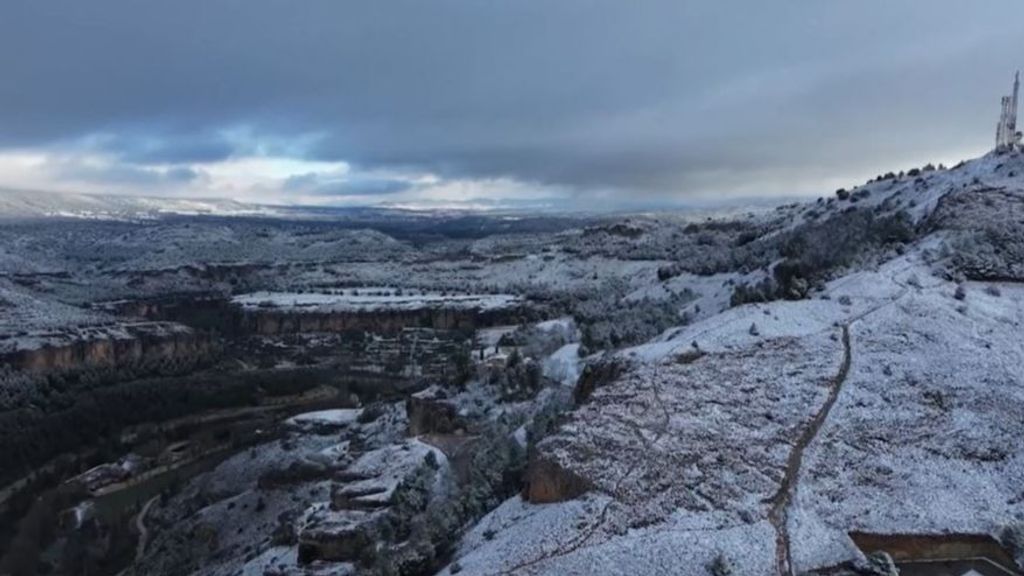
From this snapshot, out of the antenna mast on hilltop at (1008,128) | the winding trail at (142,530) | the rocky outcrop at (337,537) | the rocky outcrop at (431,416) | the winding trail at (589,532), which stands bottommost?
the winding trail at (142,530)

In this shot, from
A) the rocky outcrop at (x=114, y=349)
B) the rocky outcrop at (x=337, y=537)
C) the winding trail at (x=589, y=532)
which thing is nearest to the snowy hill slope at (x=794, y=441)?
the winding trail at (x=589, y=532)

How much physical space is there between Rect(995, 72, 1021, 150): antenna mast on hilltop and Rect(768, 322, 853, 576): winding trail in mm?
29302

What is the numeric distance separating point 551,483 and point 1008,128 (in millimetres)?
41307

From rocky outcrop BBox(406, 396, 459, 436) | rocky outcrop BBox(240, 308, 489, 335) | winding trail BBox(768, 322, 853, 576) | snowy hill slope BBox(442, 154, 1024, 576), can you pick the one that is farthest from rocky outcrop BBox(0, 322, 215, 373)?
winding trail BBox(768, 322, 853, 576)

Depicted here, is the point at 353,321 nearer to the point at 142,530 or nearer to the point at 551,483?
the point at 142,530

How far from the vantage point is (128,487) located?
54.1 meters

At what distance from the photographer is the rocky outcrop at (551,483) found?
19688 millimetres

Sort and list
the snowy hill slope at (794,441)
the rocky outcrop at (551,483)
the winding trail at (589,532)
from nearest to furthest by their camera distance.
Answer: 1. the winding trail at (589,532)
2. the snowy hill slope at (794,441)
3. the rocky outcrop at (551,483)

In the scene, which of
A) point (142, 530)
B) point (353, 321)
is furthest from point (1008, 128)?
point (353, 321)

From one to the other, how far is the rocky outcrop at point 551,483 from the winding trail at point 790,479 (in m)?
4.14

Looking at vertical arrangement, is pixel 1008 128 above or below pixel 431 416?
above

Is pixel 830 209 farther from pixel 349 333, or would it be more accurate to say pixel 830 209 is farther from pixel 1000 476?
pixel 349 333

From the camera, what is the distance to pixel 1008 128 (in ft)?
158

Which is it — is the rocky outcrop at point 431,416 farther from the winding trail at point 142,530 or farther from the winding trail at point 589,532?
the winding trail at point 589,532
